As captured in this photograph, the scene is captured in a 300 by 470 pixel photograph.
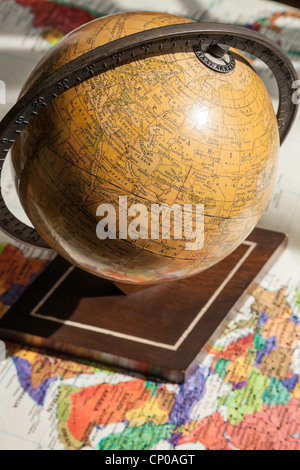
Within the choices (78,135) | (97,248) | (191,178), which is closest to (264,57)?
(191,178)

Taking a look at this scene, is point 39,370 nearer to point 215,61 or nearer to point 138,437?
point 138,437

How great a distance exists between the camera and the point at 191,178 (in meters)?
1.32

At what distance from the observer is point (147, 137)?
1291mm

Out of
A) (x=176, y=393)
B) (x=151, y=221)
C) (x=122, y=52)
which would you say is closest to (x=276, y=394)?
(x=176, y=393)

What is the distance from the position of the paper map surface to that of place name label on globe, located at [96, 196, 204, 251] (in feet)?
1.61

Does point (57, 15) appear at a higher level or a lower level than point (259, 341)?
higher

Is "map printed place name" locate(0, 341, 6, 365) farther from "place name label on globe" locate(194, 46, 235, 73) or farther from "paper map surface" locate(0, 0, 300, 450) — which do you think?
"place name label on globe" locate(194, 46, 235, 73)

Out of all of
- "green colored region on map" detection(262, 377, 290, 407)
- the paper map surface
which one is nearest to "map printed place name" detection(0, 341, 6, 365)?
the paper map surface

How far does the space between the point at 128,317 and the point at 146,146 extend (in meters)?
0.60

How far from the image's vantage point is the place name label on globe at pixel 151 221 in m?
1.35

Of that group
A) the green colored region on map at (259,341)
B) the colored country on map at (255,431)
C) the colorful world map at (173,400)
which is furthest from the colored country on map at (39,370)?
the green colored region on map at (259,341)

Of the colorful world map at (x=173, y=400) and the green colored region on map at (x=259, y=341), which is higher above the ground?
the green colored region on map at (x=259, y=341)

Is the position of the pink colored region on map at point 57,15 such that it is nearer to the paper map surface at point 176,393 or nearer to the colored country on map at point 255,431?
the paper map surface at point 176,393
